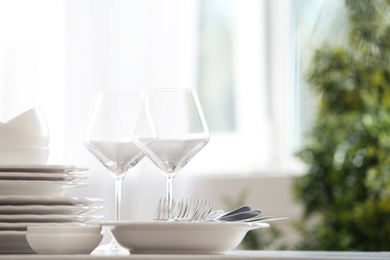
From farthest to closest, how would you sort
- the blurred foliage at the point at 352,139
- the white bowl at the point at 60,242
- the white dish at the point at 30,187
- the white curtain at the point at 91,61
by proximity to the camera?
the white curtain at the point at 91,61 < the blurred foliage at the point at 352,139 < the white dish at the point at 30,187 < the white bowl at the point at 60,242

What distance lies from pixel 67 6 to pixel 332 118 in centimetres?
116

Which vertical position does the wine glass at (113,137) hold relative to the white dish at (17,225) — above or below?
above

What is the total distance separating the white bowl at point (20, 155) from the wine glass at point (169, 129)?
156mm

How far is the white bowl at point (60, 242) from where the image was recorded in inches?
48.2

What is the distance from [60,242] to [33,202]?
11cm

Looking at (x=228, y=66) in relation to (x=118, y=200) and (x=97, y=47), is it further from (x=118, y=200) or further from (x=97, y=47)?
(x=118, y=200)

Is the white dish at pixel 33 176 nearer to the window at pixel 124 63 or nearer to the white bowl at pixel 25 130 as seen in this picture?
the white bowl at pixel 25 130

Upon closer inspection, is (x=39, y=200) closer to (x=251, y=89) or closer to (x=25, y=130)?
(x=25, y=130)

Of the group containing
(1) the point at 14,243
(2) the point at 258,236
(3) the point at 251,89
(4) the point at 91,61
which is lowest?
(2) the point at 258,236

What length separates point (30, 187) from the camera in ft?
4.39

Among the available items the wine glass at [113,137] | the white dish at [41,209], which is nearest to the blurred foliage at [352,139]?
the wine glass at [113,137]

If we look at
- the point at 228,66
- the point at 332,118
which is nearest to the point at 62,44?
the point at 228,66

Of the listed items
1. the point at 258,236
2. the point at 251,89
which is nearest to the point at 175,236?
the point at 258,236

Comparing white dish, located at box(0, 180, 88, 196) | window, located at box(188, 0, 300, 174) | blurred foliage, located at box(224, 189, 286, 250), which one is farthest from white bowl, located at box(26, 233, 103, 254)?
window, located at box(188, 0, 300, 174)
